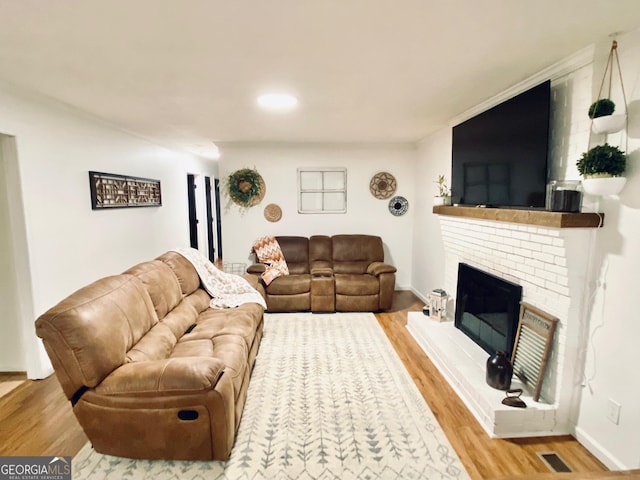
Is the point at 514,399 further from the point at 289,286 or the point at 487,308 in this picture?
the point at 289,286

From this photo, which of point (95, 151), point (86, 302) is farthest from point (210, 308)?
point (95, 151)

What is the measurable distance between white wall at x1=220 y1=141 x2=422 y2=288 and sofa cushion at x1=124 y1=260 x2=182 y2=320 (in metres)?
2.24

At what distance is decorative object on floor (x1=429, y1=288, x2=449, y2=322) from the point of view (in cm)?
339

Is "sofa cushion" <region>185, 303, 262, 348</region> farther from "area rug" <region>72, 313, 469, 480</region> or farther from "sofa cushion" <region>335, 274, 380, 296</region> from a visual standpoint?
"sofa cushion" <region>335, 274, 380, 296</region>

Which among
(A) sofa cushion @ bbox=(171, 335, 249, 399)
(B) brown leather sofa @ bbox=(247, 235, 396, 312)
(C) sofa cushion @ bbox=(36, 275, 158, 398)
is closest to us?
(C) sofa cushion @ bbox=(36, 275, 158, 398)

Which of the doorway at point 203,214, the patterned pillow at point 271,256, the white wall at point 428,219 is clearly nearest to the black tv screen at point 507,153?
the white wall at point 428,219

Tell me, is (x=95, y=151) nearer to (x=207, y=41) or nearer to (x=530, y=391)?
(x=207, y=41)

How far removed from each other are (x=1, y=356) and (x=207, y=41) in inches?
123

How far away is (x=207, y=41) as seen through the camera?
1737mm

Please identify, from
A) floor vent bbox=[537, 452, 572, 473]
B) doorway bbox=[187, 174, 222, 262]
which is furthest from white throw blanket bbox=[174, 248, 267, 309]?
doorway bbox=[187, 174, 222, 262]

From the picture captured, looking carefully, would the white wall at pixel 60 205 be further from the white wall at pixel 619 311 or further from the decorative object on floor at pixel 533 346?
the white wall at pixel 619 311

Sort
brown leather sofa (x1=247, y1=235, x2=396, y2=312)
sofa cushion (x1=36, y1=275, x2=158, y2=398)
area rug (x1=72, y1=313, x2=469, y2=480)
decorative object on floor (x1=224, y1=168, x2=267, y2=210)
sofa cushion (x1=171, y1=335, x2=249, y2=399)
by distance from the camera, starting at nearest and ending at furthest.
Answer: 1. sofa cushion (x1=36, y1=275, x2=158, y2=398)
2. area rug (x1=72, y1=313, x2=469, y2=480)
3. sofa cushion (x1=171, y1=335, x2=249, y2=399)
4. brown leather sofa (x1=247, y1=235, x2=396, y2=312)
5. decorative object on floor (x1=224, y1=168, x2=267, y2=210)

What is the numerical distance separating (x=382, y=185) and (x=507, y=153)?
106 inches

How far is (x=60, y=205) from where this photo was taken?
2816 mm
